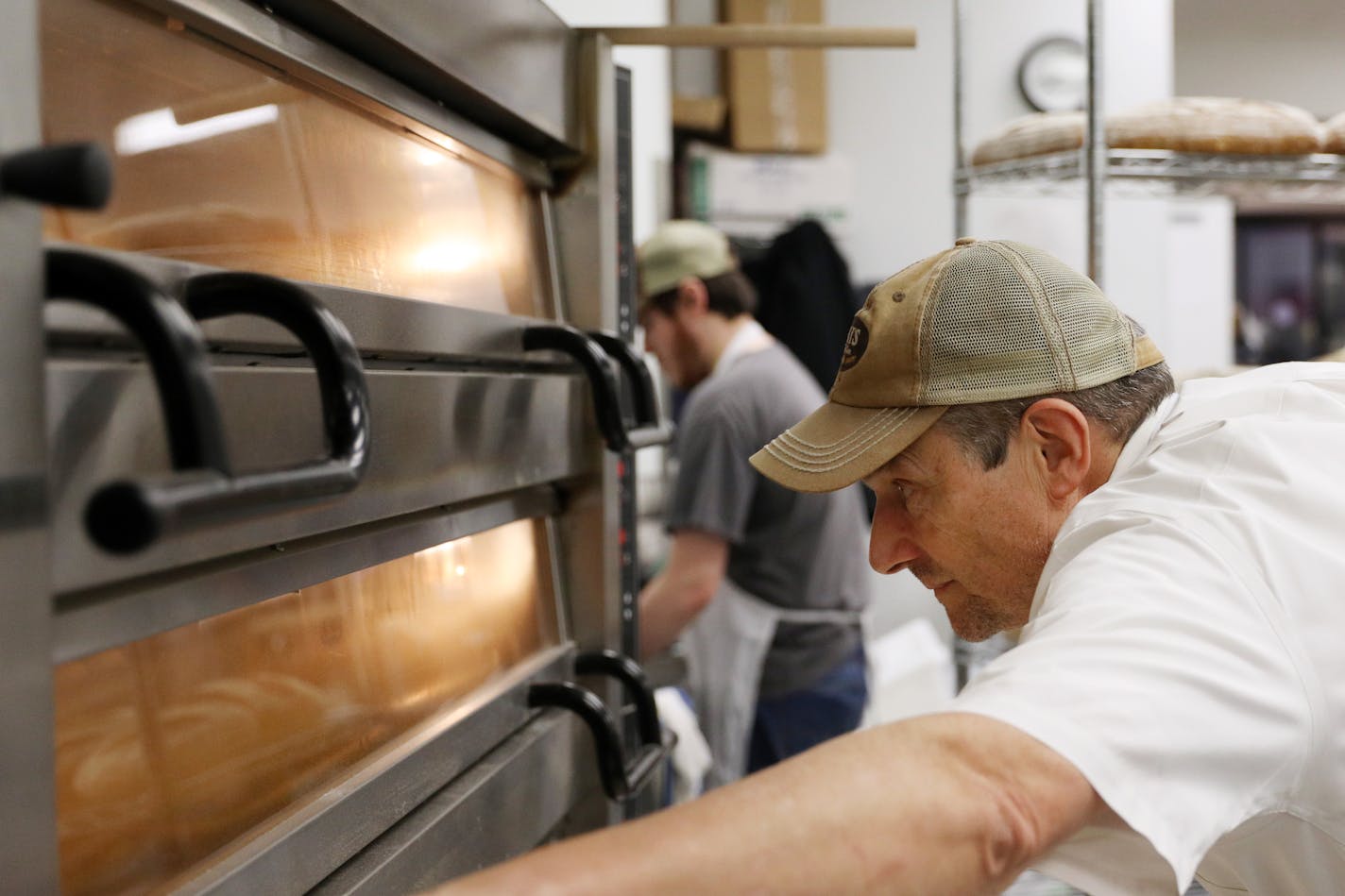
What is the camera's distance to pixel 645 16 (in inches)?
119

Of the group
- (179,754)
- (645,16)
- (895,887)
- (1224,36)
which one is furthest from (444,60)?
(1224,36)

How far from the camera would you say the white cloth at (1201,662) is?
1.91ft

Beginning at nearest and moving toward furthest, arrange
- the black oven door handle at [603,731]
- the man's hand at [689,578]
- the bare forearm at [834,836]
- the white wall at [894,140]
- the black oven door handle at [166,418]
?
the black oven door handle at [166,418], the bare forearm at [834,836], the black oven door handle at [603,731], the man's hand at [689,578], the white wall at [894,140]

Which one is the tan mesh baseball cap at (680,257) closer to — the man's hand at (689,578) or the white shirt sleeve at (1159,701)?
the man's hand at (689,578)

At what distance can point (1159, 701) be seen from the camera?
59 centimetres

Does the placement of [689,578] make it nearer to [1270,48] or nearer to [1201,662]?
[1201,662]

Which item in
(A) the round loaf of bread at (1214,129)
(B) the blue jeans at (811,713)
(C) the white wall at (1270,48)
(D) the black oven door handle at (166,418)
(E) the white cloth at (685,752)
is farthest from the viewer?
(C) the white wall at (1270,48)

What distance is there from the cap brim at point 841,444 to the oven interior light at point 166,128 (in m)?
0.49

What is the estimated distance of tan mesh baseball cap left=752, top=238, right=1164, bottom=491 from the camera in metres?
0.94

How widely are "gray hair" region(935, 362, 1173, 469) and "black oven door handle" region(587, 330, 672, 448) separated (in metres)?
0.28

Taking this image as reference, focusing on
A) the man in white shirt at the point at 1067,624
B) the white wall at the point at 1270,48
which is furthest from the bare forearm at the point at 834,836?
the white wall at the point at 1270,48

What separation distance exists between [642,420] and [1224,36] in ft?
17.5

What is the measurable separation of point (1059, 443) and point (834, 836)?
20.7 inches

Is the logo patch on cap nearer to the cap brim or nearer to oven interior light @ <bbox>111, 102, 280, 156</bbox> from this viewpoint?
the cap brim
